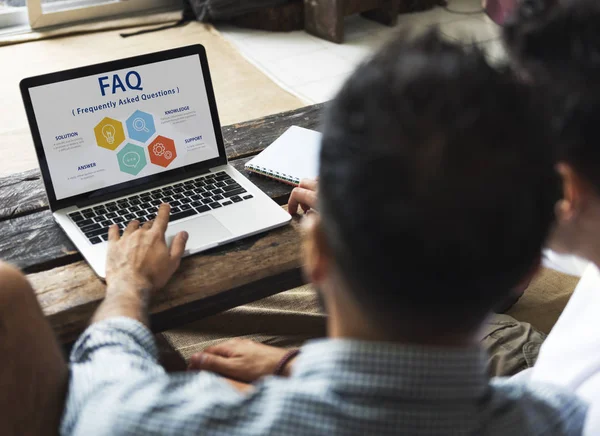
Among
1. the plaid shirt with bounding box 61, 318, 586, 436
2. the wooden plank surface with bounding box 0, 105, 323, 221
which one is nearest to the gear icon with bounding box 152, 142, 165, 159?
the wooden plank surface with bounding box 0, 105, 323, 221

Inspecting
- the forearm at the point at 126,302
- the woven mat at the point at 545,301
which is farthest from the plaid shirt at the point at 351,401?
the woven mat at the point at 545,301

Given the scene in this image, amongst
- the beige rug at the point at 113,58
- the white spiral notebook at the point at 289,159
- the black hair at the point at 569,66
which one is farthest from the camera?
the beige rug at the point at 113,58

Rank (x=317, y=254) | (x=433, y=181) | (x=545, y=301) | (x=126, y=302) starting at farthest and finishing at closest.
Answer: (x=545, y=301), (x=126, y=302), (x=317, y=254), (x=433, y=181)

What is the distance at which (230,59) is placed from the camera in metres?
3.62

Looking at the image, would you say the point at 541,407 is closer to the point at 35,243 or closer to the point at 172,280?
the point at 172,280

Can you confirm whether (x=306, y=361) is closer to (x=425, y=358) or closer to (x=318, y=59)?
(x=425, y=358)

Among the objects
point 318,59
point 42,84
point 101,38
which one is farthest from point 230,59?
point 42,84

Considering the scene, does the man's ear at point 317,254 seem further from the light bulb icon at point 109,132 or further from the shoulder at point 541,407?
the light bulb icon at point 109,132

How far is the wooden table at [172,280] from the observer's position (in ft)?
3.50

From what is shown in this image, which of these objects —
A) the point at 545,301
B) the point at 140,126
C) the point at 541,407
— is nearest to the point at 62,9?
the point at 140,126

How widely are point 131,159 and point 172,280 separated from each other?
294 mm

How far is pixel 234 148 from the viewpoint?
150cm

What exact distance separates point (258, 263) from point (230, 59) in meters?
2.60

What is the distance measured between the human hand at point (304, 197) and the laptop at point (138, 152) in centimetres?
2
